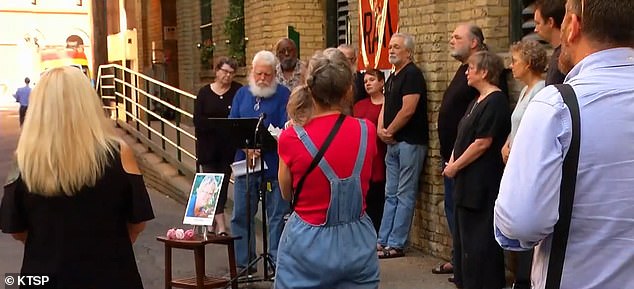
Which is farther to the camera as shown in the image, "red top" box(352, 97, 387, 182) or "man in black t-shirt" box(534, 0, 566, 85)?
"red top" box(352, 97, 387, 182)

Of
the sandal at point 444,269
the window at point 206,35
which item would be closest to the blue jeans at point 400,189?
the sandal at point 444,269

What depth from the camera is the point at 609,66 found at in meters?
1.86

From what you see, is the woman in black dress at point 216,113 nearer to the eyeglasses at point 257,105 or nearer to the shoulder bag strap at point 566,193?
the eyeglasses at point 257,105

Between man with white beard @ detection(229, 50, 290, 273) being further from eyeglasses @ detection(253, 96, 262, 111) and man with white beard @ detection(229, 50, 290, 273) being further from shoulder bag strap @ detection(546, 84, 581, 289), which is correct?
shoulder bag strap @ detection(546, 84, 581, 289)

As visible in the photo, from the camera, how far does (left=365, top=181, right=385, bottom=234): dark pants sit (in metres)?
6.74

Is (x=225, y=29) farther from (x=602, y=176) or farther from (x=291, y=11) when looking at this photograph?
(x=602, y=176)

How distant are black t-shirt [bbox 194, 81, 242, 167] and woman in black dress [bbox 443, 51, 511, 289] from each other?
2.44 m

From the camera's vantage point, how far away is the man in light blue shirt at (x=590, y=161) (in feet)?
5.94

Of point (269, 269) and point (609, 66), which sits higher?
point (609, 66)

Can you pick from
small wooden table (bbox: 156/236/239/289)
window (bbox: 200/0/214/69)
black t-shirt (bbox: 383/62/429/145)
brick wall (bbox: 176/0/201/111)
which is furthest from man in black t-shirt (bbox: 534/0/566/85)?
brick wall (bbox: 176/0/201/111)

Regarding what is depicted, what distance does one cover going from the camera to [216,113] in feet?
22.0

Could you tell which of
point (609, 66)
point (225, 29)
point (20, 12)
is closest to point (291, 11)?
point (225, 29)

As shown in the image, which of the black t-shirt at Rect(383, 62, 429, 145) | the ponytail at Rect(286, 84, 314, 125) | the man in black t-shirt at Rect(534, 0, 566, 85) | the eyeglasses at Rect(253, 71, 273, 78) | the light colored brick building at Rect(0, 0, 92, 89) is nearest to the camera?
the man in black t-shirt at Rect(534, 0, 566, 85)

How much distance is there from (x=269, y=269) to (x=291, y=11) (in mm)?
4844
